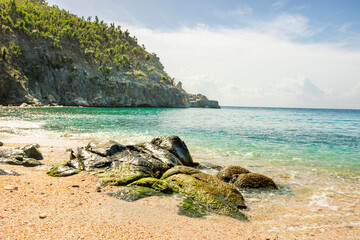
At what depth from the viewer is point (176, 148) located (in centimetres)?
1330

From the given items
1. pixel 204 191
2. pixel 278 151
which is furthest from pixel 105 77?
pixel 204 191

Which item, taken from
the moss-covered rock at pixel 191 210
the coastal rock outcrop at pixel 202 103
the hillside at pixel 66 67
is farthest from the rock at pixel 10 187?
the coastal rock outcrop at pixel 202 103

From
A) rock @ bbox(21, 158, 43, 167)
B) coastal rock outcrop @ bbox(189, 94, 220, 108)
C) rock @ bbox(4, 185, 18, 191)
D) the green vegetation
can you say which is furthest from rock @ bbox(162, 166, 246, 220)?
coastal rock outcrop @ bbox(189, 94, 220, 108)

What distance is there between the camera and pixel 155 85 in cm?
11825

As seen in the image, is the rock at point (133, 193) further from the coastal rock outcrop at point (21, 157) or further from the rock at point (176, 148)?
the coastal rock outcrop at point (21, 157)

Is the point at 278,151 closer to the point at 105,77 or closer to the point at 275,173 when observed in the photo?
the point at 275,173

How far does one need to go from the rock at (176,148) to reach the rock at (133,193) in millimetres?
5399

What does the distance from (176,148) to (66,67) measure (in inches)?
3672

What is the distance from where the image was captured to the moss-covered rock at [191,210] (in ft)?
20.1

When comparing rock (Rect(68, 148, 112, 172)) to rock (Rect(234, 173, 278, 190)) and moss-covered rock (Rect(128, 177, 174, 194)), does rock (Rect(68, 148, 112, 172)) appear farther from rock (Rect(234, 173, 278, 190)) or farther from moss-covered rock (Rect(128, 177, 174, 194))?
rock (Rect(234, 173, 278, 190))

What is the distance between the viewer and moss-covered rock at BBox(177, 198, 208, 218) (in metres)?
6.11

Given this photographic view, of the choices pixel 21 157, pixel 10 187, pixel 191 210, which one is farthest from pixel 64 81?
pixel 191 210

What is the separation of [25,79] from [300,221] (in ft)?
293

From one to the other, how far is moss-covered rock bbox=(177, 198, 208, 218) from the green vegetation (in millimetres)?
90651
